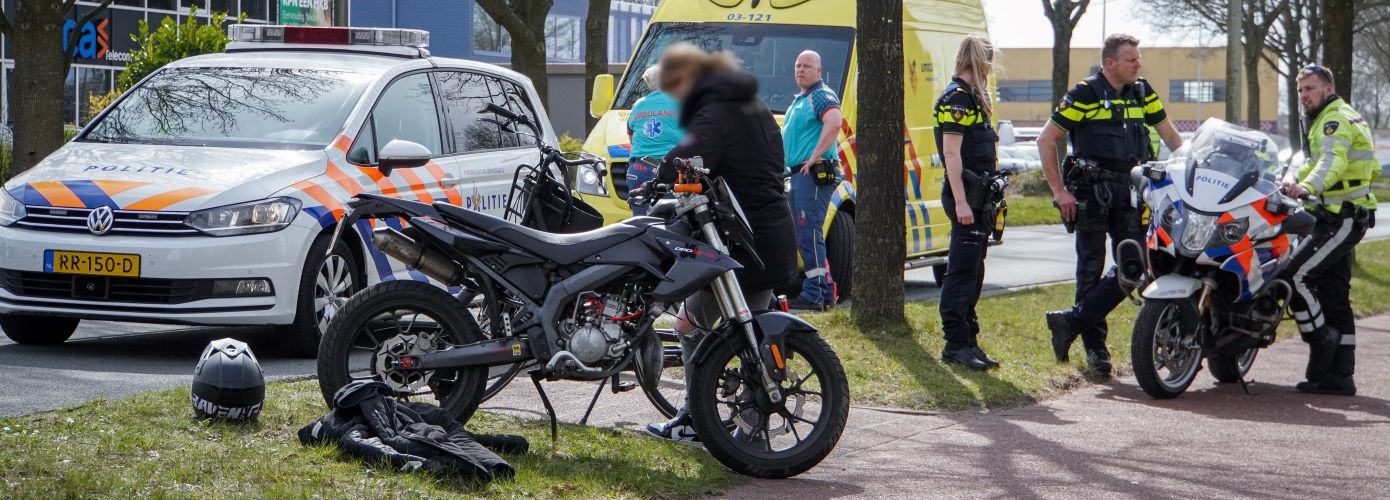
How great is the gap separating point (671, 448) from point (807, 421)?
0.56 m

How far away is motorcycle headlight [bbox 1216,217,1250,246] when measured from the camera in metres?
7.86

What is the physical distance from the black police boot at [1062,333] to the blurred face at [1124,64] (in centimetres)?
134

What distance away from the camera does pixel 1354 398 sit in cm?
833

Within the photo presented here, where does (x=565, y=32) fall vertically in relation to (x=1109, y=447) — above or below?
above

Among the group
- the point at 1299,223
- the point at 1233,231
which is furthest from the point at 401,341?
the point at 1299,223

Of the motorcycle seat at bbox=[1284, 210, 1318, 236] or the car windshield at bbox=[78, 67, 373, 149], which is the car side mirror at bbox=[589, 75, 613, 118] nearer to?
the car windshield at bbox=[78, 67, 373, 149]

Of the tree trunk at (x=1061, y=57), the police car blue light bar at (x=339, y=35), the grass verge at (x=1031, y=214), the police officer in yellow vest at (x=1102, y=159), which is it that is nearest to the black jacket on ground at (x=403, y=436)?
the police officer in yellow vest at (x=1102, y=159)

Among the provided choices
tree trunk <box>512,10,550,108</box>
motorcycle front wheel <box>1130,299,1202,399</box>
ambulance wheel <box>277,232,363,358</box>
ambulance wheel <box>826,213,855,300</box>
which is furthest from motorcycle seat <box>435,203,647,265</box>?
tree trunk <box>512,10,550,108</box>

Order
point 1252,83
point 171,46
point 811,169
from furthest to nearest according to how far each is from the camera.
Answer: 1. point 1252,83
2. point 171,46
3. point 811,169

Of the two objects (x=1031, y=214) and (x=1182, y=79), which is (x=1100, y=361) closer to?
(x=1031, y=214)

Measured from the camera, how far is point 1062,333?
891cm

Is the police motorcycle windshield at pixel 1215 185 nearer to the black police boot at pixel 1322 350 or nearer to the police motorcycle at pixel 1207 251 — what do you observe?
the police motorcycle at pixel 1207 251

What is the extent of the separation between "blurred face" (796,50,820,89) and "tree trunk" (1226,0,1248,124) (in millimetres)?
12535

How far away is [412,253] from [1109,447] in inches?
118
